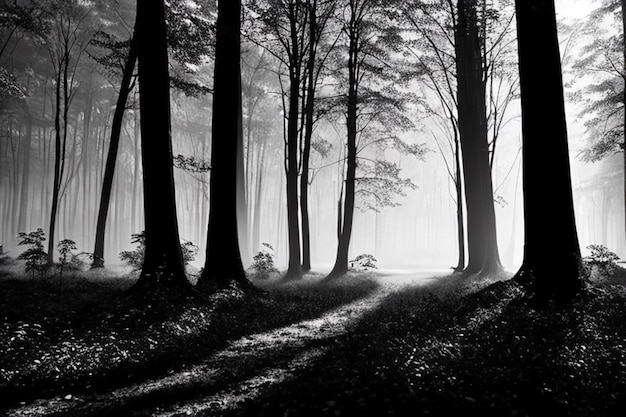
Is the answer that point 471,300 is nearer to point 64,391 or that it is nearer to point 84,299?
point 64,391

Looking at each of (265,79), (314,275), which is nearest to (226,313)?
(314,275)

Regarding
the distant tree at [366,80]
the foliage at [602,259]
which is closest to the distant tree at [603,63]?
the distant tree at [366,80]

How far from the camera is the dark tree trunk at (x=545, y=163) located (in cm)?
610

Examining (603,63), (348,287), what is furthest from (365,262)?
(603,63)

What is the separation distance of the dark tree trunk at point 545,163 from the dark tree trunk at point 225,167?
19.3 feet

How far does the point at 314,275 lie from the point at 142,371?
10.9 meters

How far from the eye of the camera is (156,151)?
7652 mm

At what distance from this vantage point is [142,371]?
476 cm

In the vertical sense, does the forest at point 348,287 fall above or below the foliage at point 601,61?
below

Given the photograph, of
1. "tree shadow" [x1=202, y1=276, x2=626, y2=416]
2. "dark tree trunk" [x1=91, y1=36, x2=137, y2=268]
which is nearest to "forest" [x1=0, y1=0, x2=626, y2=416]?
"tree shadow" [x1=202, y1=276, x2=626, y2=416]

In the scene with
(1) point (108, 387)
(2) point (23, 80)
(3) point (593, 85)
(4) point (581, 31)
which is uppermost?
(2) point (23, 80)

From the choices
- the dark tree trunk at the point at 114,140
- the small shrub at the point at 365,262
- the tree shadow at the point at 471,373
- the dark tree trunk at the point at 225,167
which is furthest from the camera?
the small shrub at the point at 365,262

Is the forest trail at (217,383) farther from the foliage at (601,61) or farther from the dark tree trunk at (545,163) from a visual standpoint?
the foliage at (601,61)

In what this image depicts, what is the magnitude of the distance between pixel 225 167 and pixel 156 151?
1957 mm
